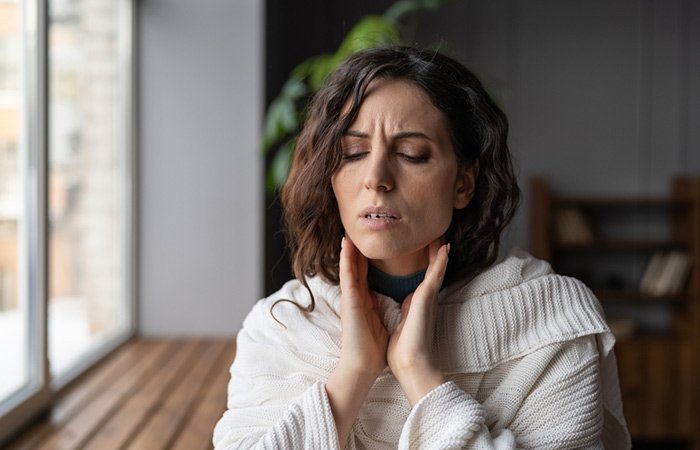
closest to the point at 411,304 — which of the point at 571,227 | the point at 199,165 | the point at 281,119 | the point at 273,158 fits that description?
the point at 281,119

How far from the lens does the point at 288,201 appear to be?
1325 mm

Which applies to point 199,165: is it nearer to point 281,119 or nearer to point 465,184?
point 281,119

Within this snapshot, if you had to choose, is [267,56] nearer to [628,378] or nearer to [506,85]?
[506,85]

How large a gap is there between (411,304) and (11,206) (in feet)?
6.86

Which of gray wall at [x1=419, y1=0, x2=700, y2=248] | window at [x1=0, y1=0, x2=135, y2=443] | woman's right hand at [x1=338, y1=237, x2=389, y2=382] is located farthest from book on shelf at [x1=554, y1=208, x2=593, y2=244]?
woman's right hand at [x1=338, y1=237, x2=389, y2=382]

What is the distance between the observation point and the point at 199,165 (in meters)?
4.50

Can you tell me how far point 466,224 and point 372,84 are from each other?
278 mm

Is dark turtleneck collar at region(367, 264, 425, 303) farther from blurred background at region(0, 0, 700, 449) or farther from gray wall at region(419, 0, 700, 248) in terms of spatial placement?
gray wall at region(419, 0, 700, 248)

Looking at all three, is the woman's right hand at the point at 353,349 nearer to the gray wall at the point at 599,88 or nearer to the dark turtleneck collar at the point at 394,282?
the dark turtleneck collar at the point at 394,282

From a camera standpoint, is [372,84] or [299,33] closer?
[372,84]

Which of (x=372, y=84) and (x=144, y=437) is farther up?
(x=372, y=84)

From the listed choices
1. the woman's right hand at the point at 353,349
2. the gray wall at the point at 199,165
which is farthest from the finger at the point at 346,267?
the gray wall at the point at 199,165

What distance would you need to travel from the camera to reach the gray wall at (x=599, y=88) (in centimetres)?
494

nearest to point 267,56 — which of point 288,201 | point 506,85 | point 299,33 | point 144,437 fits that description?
point 299,33
